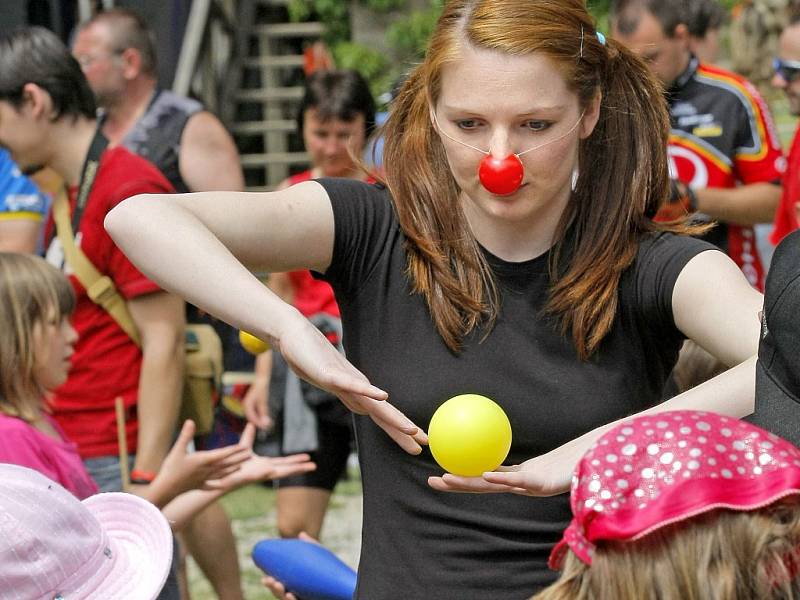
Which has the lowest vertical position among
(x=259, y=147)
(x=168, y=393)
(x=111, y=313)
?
(x=259, y=147)

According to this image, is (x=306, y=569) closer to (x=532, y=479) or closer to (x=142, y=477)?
(x=142, y=477)

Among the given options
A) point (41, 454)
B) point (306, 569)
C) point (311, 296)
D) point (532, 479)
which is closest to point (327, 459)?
point (311, 296)

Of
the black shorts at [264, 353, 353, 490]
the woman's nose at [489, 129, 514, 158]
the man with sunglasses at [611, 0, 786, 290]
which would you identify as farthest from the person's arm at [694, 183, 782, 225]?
the woman's nose at [489, 129, 514, 158]

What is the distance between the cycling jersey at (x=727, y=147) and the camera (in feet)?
15.7

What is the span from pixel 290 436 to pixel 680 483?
3160 mm

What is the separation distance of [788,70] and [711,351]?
268cm

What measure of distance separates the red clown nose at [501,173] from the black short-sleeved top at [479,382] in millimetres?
199

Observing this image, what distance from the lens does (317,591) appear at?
2941mm

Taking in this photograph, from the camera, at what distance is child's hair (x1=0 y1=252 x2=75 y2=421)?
125 inches

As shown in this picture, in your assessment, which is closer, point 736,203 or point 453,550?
point 453,550

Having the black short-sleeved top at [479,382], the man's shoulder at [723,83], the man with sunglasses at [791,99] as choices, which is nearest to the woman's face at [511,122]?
the black short-sleeved top at [479,382]

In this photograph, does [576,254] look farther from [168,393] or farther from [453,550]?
[168,393]

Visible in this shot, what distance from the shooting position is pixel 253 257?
7.13 feet

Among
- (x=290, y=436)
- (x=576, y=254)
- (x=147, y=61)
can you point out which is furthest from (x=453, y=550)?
(x=147, y=61)
